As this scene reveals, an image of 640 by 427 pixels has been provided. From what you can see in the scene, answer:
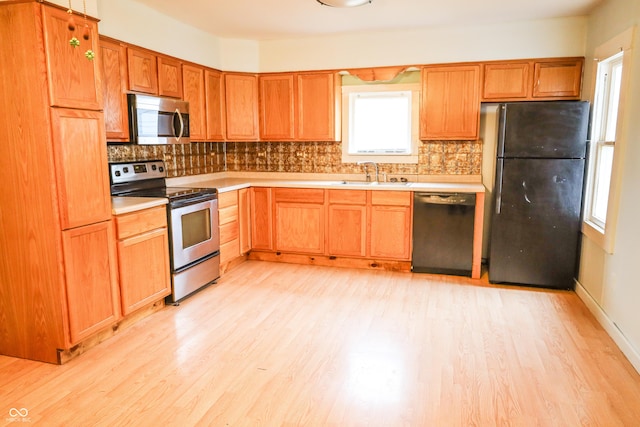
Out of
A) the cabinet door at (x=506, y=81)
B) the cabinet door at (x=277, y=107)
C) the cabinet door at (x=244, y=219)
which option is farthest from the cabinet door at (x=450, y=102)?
the cabinet door at (x=244, y=219)

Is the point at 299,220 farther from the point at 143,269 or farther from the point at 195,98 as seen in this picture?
the point at 143,269

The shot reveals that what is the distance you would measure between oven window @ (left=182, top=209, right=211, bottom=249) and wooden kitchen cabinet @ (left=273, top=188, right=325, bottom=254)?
975mm

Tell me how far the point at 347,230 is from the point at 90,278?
8.38ft

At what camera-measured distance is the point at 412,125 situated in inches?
191

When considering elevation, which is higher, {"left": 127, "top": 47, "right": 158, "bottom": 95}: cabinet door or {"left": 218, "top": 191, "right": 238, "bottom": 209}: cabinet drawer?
{"left": 127, "top": 47, "right": 158, "bottom": 95}: cabinet door

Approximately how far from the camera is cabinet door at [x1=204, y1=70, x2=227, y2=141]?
4.65 m

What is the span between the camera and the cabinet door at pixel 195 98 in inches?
170

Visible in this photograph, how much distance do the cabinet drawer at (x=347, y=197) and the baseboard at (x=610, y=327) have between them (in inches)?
82.1

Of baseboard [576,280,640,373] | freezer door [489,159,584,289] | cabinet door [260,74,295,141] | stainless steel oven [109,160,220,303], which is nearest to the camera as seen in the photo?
baseboard [576,280,640,373]

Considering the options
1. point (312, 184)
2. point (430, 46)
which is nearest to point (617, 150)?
point (430, 46)

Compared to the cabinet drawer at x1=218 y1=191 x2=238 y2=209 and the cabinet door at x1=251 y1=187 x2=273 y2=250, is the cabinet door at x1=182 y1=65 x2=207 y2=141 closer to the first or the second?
the cabinet drawer at x1=218 y1=191 x2=238 y2=209
